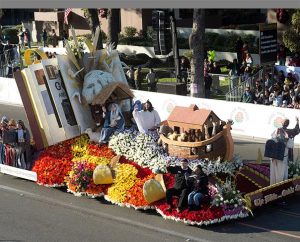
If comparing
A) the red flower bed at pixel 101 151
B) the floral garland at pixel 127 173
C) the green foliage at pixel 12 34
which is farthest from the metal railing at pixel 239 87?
the green foliage at pixel 12 34

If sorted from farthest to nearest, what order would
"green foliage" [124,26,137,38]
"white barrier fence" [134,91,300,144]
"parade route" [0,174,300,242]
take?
"green foliage" [124,26,137,38] → "white barrier fence" [134,91,300,144] → "parade route" [0,174,300,242]

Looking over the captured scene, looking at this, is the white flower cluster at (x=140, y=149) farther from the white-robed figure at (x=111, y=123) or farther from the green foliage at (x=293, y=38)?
the green foliage at (x=293, y=38)

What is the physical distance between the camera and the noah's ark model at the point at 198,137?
41.5ft

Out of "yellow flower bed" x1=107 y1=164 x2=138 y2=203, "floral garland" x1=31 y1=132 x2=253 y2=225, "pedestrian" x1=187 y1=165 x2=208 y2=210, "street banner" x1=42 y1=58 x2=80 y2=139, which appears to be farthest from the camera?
"street banner" x1=42 y1=58 x2=80 y2=139

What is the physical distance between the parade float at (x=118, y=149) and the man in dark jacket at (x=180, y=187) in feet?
0.55

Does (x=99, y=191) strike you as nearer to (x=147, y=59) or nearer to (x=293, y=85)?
(x=293, y=85)

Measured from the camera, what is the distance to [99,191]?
1323 cm

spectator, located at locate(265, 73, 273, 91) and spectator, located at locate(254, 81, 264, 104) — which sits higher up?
spectator, located at locate(265, 73, 273, 91)

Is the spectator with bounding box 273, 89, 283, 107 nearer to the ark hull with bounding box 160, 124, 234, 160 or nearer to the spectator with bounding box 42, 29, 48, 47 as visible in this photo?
the ark hull with bounding box 160, 124, 234, 160

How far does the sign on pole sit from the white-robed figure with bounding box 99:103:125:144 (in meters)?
11.3

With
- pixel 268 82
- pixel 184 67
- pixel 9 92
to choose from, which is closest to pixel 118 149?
pixel 268 82

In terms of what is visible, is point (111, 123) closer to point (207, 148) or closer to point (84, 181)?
point (84, 181)

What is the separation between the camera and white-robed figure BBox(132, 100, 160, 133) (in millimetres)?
14273

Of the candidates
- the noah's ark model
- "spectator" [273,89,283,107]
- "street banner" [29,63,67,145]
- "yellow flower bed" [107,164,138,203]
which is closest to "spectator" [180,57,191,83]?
"spectator" [273,89,283,107]
